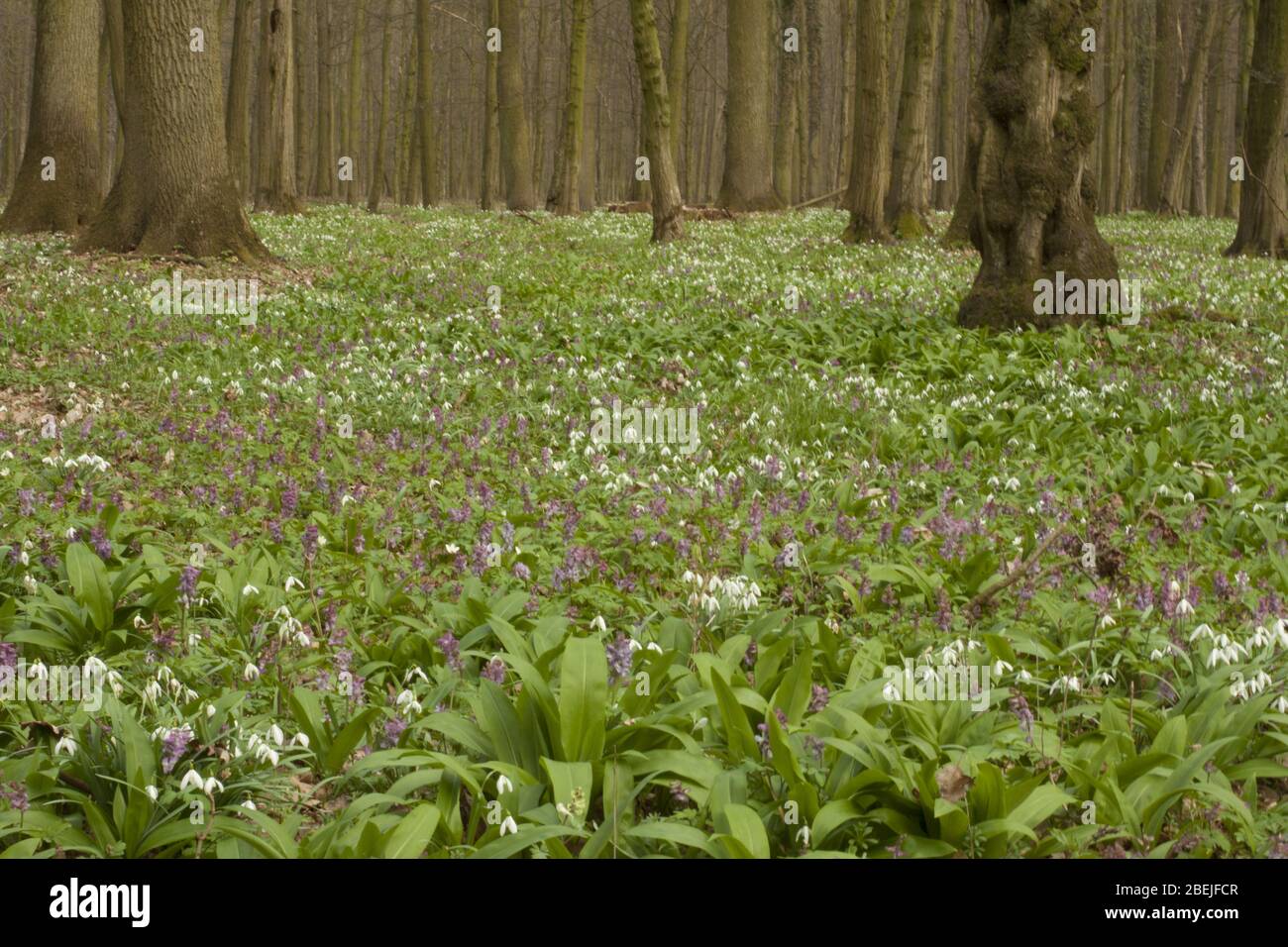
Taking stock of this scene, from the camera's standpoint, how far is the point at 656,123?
64.1 feet

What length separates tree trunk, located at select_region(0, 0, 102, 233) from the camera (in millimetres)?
17719

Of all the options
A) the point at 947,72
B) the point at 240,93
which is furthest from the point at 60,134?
the point at 947,72

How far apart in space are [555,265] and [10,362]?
879 centimetres

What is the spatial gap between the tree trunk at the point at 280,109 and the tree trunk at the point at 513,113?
19.0 feet

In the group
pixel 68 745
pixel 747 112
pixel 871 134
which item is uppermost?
pixel 747 112

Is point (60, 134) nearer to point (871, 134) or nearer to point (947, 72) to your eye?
point (871, 134)

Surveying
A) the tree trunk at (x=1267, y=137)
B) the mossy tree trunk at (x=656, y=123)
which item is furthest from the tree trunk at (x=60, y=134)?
the tree trunk at (x=1267, y=137)

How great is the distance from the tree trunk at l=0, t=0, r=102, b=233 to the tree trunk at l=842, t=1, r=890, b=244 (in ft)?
42.3

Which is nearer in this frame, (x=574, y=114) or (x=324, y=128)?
(x=574, y=114)

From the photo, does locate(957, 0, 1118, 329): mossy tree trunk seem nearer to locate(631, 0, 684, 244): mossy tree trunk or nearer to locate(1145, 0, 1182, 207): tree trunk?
locate(631, 0, 684, 244): mossy tree trunk

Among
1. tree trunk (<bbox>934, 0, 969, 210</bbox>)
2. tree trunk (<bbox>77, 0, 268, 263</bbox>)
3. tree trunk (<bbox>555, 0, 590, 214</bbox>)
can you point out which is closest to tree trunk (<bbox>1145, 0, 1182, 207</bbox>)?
tree trunk (<bbox>934, 0, 969, 210</bbox>)

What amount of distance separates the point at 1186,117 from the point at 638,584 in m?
30.6

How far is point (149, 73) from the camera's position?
45.4ft
